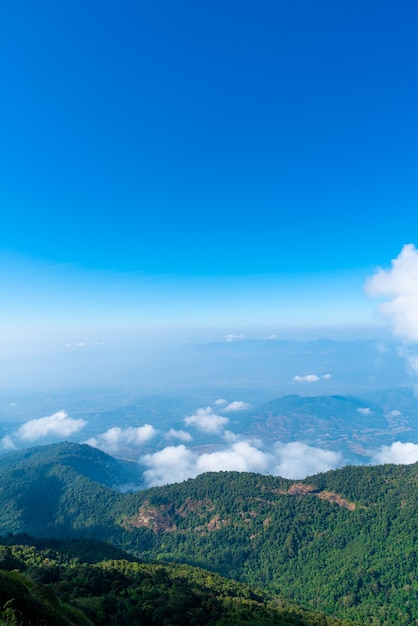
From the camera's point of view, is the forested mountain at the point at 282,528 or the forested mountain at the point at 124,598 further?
the forested mountain at the point at 282,528

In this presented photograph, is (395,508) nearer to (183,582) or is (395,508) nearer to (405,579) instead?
(405,579)

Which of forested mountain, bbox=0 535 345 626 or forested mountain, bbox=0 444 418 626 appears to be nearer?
forested mountain, bbox=0 535 345 626

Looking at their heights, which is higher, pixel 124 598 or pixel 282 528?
pixel 124 598

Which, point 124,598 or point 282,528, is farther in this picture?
point 282,528

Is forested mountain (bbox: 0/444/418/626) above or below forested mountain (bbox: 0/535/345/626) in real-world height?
below

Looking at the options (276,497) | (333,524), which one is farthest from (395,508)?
(276,497)

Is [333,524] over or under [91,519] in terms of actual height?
over

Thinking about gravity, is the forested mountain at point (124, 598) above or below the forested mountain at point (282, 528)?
above

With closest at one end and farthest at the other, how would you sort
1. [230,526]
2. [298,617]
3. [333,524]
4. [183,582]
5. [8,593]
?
[8,593] < [298,617] < [183,582] < [333,524] < [230,526]
